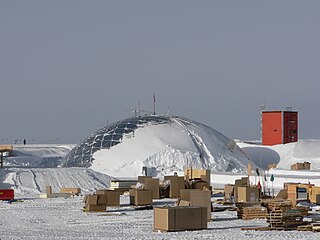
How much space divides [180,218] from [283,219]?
2.61 meters

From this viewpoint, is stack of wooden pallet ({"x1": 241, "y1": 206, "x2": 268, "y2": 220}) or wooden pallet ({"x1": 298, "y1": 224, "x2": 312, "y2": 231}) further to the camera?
stack of wooden pallet ({"x1": 241, "y1": 206, "x2": 268, "y2": 220})

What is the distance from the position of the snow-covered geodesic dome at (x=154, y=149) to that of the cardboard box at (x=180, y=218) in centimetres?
2645

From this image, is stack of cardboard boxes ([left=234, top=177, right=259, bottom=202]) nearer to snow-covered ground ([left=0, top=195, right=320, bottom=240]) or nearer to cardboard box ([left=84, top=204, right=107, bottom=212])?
snow-covered ground ([left=0, top=195, right=320, bottom=240])

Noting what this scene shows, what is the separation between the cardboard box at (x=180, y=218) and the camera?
18.4 meters

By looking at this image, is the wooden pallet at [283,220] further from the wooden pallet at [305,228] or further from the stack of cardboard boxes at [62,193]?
the stack of cardboard boxes at [62,193]

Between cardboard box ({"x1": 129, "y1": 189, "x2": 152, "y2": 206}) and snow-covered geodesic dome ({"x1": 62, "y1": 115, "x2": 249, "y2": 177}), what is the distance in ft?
60.8

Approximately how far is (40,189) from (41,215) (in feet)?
Answer: 44.6

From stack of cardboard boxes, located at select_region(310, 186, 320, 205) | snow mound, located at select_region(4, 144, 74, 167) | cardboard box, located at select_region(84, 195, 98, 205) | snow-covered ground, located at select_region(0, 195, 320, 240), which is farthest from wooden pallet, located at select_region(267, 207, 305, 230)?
snow mound, located at select_region(4, 144, 74, 167)

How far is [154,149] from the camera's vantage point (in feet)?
158

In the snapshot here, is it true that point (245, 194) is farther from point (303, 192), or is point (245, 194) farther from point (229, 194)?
point (303, 192)

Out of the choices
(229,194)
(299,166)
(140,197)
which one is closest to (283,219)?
(140,197)

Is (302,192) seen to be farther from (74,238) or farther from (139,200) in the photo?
(74,238)

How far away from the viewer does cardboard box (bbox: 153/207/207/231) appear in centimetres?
1836

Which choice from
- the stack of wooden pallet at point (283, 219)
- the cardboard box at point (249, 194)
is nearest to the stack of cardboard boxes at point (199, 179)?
the cardboard box at point (249, 194)
